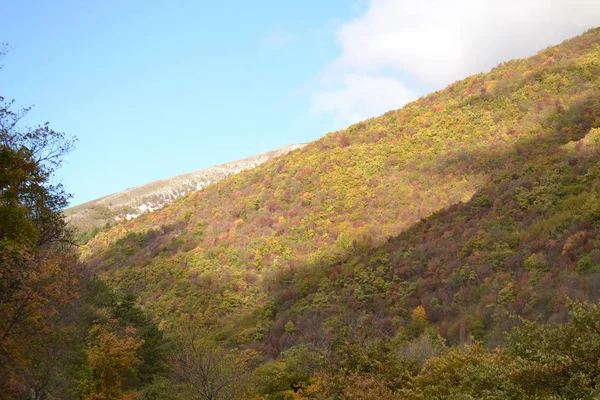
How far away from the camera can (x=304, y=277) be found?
57000 mm

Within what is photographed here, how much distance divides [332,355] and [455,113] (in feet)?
205

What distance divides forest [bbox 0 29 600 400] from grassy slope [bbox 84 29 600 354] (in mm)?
246

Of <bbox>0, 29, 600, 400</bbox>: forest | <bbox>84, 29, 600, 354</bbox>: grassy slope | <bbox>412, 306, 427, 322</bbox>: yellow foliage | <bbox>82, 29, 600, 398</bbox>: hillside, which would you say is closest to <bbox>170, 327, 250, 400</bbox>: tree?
<bbox>0, 29, 600, 400</bbox>: forest

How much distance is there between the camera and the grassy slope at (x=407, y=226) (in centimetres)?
3488

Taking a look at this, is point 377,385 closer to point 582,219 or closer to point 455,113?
point 582,219

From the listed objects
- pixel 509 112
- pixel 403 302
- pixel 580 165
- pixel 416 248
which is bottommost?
pixel 403 302

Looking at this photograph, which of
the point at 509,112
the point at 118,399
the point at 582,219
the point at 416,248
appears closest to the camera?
the point at 118,399

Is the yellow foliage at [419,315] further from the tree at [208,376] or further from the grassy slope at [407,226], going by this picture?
the tree at [208,376]

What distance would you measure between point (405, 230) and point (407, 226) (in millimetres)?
1963

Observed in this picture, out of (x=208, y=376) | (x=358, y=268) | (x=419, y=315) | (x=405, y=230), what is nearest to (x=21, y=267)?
(x=208, y=376)

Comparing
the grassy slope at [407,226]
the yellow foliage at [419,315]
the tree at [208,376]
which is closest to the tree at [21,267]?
the tree at [208,376]

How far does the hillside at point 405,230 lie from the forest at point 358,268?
0.89 feet

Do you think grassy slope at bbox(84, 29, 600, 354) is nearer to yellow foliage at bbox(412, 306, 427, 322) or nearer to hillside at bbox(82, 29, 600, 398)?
hillside at bbox(82, 29, 600, 398)

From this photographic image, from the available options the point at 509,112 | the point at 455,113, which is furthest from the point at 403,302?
the point at 455,113
